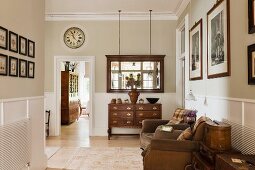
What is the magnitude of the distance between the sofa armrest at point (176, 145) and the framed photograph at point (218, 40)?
0.97m

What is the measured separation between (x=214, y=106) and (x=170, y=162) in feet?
3.71

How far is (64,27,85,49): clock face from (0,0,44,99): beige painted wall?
9.81ft

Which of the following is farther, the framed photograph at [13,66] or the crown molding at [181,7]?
the crown molding at [181,7]

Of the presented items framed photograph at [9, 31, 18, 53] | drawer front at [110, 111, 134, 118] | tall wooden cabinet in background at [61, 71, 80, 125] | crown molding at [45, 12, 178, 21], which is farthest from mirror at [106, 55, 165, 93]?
framed photograph at [9, 31, 18, 53]

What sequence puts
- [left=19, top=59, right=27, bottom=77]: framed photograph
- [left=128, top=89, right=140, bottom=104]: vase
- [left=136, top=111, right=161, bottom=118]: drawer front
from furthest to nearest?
[left=128, top=89, right=140, bottom=104]: vase < [left=136, top=111, right=161, bottom=118]: drawer front < [left=19, top=59, right=27, bottom=77]: framed photograph

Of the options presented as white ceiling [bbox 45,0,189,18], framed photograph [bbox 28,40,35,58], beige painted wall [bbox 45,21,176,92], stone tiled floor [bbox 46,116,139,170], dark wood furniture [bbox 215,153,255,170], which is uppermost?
white ceiling [bbox 45,0,189,18]

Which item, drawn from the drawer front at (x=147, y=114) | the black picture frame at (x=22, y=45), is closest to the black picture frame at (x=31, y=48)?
the black picture frame at (x=22, y=45)

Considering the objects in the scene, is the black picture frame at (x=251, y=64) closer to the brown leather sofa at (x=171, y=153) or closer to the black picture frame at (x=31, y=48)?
the brown leather sofa at (x=171, y=153)

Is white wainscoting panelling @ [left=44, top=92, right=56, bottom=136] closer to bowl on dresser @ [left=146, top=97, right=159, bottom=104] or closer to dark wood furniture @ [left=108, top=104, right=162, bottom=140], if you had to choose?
dark wood furniture @ [left=108, top=104, right=162, bottom=140]

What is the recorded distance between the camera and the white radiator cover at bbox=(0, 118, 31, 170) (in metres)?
2.97

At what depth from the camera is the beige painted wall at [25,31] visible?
3154mm

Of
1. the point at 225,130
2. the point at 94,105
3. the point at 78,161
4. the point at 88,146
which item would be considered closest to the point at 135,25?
the point at 94,105

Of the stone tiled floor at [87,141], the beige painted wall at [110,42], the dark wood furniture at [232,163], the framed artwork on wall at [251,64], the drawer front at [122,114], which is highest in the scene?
the beige painted wall at [110,42]

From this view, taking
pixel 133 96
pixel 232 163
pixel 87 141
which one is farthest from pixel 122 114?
pixel 232 163
